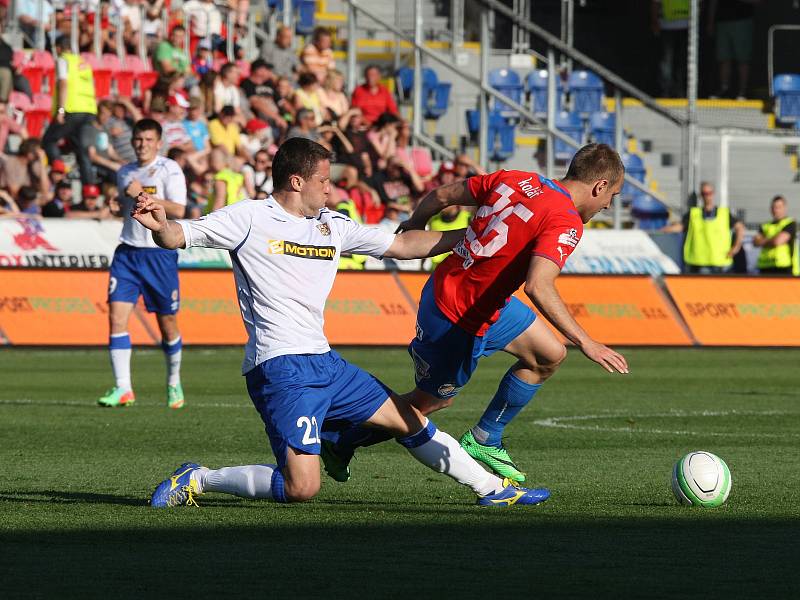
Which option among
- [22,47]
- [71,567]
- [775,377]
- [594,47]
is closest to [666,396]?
[775,377]

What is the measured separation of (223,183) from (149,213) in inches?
429

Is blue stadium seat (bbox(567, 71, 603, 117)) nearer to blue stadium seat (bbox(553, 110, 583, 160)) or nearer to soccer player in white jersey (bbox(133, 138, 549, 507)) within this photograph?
blue stadium seat (bbox(553, 110, 583, 160))

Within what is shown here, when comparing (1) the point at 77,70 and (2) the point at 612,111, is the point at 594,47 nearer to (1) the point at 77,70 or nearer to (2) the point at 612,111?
(2) the point at 612,111

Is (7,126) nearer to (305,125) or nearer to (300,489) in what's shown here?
(305,125)

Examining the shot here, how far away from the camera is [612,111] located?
28.6 m

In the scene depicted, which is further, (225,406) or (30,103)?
(30,103)

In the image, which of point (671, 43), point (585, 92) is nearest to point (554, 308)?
point (585, 92)

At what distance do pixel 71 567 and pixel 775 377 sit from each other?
12031 mm

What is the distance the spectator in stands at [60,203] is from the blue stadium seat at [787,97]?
15.2 meters

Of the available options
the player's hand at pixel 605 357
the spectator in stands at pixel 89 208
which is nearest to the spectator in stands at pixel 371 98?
the spectator in stands at pixel 89 208

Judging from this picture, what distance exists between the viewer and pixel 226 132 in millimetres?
23734

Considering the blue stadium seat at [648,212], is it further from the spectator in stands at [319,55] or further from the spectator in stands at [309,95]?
the spectator in stands at [319,55]

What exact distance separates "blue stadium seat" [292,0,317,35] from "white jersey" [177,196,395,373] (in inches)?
859

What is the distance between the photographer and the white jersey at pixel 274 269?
7297mm
